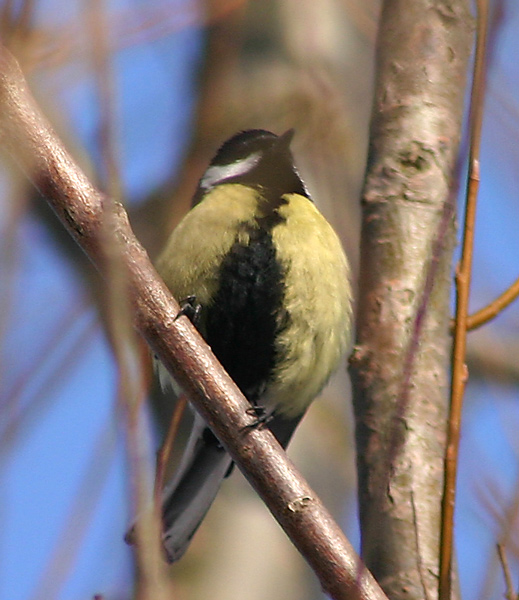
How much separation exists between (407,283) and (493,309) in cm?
31

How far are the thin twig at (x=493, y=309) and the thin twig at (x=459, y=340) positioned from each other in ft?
1.34

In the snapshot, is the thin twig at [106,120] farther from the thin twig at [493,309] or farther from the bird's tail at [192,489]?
the bird's tail at [192,489]

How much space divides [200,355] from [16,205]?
418 millimetres

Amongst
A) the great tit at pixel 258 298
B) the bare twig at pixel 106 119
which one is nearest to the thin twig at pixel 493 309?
the great tit at pixel 258 298

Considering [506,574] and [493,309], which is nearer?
[506,574]

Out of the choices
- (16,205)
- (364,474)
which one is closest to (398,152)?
(364,474)

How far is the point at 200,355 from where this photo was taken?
1.60 meters

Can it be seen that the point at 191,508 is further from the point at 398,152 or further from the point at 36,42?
the point at 36,42

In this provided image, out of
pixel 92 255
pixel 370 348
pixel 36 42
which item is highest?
pixel 36 42

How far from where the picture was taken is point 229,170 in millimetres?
2746

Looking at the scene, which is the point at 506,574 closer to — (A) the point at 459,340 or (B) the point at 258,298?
(A) the point at 459,340

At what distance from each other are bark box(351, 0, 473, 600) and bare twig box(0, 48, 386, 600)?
28 cm

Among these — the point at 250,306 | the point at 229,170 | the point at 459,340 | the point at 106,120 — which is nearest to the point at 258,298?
the point at 250,306

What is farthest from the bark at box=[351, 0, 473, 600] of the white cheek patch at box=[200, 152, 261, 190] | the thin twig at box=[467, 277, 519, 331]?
the white cheek patch at box=[200, 152, 261, 190]
